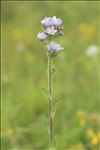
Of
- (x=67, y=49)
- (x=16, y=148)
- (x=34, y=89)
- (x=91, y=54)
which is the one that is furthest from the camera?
(x=67, y=49)

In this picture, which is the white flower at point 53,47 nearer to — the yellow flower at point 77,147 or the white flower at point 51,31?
the white flower at point 51,31

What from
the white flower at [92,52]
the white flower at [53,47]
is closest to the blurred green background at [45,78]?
the white flower at [92,52]

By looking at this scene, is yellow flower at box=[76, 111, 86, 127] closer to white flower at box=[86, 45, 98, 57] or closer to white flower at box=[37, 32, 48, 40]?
white flower at box=[86, 45, 98, 57]

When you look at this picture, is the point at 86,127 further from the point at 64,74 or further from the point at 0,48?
the point at 0,48

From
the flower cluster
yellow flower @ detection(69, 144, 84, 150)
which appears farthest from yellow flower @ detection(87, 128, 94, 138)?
the flower cluster

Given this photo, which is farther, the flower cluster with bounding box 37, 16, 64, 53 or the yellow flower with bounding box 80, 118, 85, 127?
the yellow flower with bounding box 80, 118, 85, 127

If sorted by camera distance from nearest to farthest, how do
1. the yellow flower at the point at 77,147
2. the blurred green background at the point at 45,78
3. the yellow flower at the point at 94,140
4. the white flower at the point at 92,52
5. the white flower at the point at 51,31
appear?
the white flower at the point at 51,31
the yellow flower at the point at 77,147
the yellow flower at the point at 94,140
the blurred green background at the point at 45,78
the white flower at the point at 92,52

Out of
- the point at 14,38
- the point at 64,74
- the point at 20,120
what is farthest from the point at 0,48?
the point at 20,120
